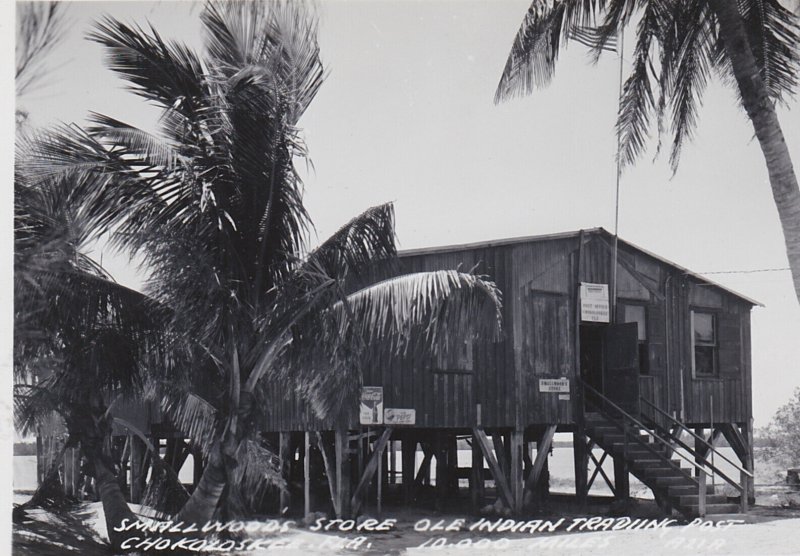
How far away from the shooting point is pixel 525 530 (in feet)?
50.7

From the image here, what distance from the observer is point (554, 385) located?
17219mm

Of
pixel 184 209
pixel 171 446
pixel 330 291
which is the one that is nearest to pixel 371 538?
pixel 330 291

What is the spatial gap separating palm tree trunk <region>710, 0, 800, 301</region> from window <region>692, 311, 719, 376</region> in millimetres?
8421

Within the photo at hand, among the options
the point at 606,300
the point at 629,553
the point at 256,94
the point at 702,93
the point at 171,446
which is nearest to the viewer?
the point at 256,94

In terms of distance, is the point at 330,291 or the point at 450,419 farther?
the point at 450,419

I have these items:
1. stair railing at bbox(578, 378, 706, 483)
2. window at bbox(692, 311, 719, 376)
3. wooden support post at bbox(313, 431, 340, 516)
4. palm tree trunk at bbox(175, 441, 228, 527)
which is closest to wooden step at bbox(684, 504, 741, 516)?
stair railing at bbox(578, 378, 706, 483)

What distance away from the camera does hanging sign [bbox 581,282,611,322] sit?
1781 cm

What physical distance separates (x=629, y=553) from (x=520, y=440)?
4.16m

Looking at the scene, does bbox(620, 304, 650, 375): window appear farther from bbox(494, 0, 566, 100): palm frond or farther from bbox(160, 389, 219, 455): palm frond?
bbox(160, 389, 219, 455): palm frond

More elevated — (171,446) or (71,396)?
(71,396)

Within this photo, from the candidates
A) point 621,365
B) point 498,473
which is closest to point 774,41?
point 621,365

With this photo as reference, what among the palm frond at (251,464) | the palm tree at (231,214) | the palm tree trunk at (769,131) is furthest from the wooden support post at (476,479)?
the palm tree trunk at (769,131)

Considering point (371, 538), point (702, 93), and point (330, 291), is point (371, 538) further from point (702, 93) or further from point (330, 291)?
point (702, 93)

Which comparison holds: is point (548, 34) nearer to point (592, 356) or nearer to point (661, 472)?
point (661, 472)
